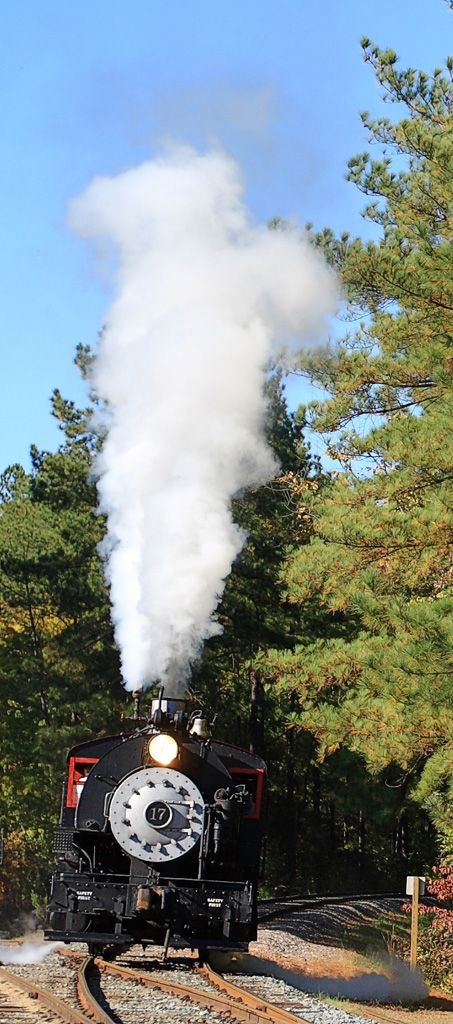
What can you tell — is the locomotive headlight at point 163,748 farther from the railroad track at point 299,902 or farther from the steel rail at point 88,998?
the railroad track at point 299,902

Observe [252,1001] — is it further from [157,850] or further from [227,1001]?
[157,850]

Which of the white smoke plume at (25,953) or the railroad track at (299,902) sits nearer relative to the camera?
the white smoke plume at (25,953)

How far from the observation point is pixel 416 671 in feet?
49.7

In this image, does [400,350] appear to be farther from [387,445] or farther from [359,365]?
[387,445]

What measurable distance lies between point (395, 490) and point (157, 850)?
6.28 m

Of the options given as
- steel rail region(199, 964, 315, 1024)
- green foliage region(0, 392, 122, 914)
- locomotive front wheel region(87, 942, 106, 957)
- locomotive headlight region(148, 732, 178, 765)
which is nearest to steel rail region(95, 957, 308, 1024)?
steel rail region(199, 964, 315, 1024)

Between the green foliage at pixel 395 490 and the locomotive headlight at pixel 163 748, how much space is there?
13.6 ft

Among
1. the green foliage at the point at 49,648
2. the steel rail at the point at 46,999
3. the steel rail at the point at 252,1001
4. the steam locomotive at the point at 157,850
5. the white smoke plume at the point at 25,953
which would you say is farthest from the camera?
the green foliage at the point at 49,648

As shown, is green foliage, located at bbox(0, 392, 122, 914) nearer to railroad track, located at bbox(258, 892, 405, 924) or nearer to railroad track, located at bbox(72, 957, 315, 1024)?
railroad track, located at bbox(258, 892, 405, 924)

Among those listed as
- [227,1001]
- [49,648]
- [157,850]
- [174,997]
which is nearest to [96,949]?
[174,997]

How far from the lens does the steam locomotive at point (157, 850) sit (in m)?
11.8

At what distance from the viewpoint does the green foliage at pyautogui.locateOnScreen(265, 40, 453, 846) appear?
1538 centimetres

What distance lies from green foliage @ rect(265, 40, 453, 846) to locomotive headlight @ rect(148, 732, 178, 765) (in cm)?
416

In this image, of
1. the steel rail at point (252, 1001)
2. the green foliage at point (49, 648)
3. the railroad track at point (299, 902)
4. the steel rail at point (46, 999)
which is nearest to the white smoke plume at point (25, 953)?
the steel rail at point (46, 999)
